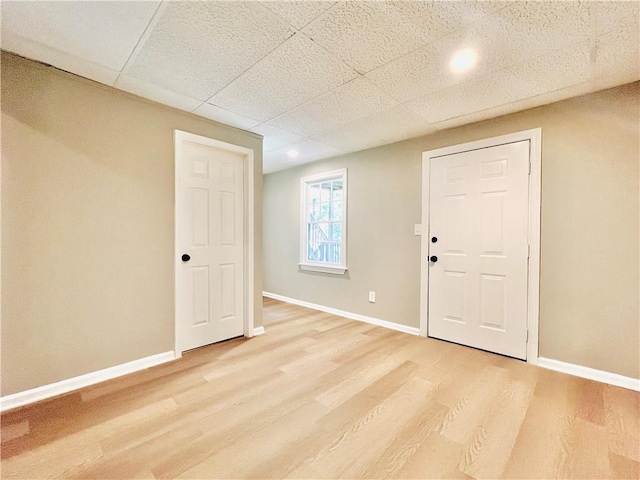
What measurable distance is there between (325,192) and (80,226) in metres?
3.07

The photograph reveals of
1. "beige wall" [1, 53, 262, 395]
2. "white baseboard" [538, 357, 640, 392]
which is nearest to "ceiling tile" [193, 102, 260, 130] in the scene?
"beige wall" [1, 53, 262, 395]

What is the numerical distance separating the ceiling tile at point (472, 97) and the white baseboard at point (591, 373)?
2281 mm

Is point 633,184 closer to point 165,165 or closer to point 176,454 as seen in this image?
point 176,454

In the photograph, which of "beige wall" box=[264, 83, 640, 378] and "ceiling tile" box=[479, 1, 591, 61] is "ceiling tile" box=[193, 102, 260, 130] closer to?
"beige wall" box=[264, 83, 640, 378]

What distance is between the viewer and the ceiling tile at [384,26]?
1420 mm

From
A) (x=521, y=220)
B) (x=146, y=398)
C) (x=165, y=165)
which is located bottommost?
(x=146, y=398)

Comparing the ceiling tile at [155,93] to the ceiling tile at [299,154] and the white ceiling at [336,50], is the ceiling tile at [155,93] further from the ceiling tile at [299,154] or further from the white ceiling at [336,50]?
the ceiling tile at [299,154]

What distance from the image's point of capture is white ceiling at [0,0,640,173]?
145 cm

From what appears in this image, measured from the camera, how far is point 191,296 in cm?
273

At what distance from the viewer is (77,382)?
2.04m

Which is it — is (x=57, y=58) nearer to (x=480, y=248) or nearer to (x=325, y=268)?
(x=325, y=268)

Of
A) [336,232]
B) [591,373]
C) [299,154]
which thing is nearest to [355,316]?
[336,232]

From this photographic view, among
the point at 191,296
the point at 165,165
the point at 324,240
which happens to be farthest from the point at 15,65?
the point at 324,240

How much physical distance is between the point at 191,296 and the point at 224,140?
1.65m
